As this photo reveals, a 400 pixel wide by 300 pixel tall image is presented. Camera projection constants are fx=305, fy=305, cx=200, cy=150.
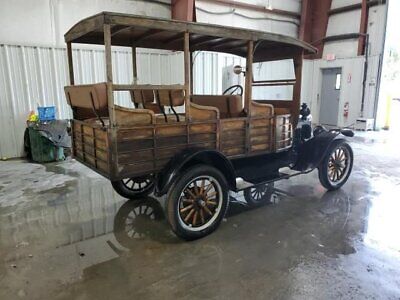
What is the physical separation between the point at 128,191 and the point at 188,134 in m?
1.48

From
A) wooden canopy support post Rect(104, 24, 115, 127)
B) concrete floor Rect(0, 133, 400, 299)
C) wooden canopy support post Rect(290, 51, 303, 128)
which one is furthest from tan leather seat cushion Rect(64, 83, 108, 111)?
wooden canopy support post Rect(290, 51, 303, 128)

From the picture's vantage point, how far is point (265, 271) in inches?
99.2

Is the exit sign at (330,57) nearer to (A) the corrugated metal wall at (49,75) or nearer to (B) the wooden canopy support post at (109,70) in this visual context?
(A) the corrugated metal wall at (49,75)

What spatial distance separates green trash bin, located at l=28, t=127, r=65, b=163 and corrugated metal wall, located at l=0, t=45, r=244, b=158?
60 centimetres

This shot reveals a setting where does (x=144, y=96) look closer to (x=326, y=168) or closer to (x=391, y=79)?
(x=326, y=168)

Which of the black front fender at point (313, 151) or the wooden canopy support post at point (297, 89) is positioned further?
the black front fender at point (313, 151)

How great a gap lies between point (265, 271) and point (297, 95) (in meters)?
2.46

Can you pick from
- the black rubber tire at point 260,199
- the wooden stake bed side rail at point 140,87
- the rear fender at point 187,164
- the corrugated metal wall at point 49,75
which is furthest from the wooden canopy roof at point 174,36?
the corrugated metal wall at point 49,75

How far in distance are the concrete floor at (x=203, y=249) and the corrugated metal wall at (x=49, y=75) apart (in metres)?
2.68

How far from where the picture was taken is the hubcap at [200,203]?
3006 mm

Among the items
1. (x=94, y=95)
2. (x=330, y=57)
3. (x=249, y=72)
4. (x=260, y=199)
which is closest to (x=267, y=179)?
(x=260, y=199)

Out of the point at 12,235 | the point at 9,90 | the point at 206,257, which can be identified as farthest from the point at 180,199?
the point at 9,90

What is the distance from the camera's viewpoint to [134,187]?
13.8ft

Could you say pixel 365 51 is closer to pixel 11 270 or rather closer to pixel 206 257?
pixel 206 257
